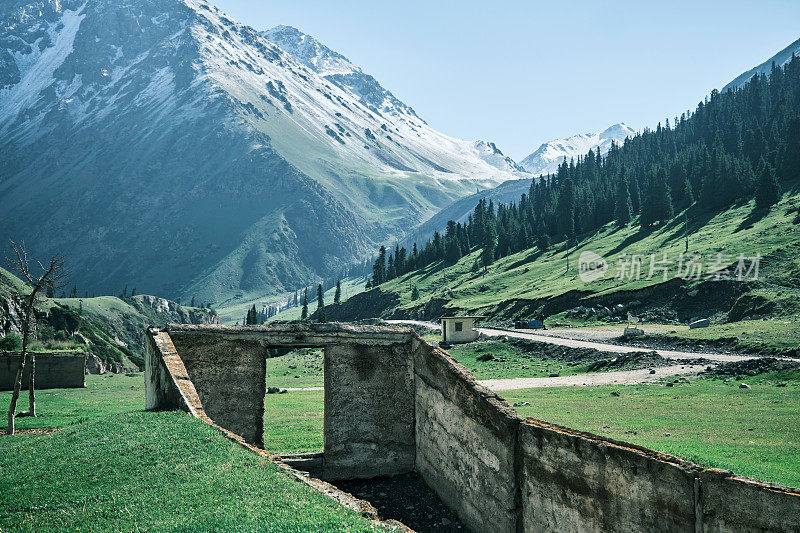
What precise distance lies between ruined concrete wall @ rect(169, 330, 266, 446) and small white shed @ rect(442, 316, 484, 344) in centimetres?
5193

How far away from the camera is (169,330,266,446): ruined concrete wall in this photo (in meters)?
18.4

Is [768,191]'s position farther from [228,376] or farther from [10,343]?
[10,343]

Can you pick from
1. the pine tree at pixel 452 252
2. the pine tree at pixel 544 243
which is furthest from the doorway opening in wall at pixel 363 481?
the pine tree at pixel 452 252

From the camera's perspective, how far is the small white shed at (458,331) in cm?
6962

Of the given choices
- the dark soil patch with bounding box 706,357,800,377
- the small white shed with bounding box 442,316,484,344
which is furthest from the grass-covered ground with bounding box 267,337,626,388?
the dark soil patch with bounding box 706,357,800,377

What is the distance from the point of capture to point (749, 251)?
275ft

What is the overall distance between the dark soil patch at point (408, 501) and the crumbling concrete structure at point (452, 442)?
0.97ft

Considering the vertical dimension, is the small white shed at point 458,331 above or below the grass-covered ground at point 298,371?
above

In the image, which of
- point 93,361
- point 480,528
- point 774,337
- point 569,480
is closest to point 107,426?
point 480,528

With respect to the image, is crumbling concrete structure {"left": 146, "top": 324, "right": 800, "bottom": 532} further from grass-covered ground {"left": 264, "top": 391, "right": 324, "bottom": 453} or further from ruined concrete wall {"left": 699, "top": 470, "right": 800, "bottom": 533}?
grass-covered ground {"left": 264, "top": 391, "right": 324, "bottom": 453}

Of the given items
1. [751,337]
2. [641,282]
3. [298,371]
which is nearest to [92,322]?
[298,371]

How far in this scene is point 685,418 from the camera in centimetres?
2462

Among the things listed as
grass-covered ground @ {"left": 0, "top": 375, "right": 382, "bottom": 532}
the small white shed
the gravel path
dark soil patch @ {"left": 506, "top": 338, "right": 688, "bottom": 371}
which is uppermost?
the small white shed

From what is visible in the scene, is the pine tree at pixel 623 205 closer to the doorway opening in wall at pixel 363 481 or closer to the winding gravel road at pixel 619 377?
the winding gravel road at pixel 619 377
